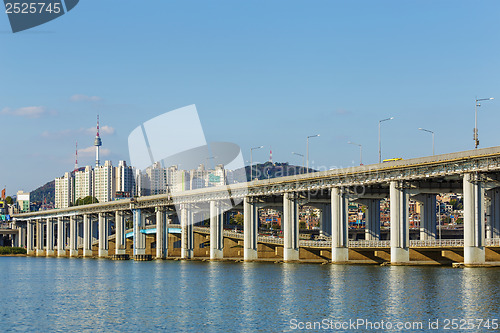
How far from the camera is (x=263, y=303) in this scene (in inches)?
2516

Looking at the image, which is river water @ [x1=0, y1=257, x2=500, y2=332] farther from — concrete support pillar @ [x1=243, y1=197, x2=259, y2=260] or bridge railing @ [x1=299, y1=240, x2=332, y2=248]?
concrete support pillar @ [x1=243, y1=197, x2=259, y2=260]

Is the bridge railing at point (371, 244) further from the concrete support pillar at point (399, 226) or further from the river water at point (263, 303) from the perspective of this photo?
the river water at point (263, 303)

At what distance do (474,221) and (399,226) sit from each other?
51.9 ft

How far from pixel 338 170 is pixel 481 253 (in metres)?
31.9

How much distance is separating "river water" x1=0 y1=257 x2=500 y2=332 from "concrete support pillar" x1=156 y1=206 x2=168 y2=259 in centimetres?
8107

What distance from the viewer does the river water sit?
51.4 metres

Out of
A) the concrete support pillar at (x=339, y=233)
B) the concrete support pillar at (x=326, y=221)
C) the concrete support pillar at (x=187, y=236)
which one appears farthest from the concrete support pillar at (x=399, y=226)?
the concrete support pillar at (x=187, y=236)

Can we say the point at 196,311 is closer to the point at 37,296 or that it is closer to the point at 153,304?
the point at 153,304

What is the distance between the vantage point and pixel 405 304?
59.5m

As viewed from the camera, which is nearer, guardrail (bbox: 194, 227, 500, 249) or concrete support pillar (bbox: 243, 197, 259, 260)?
guardrail (bbox: 194, 227, 500, 249)

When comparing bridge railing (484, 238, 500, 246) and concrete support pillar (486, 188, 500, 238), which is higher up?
concrete support pillar (486, 188, 500, 238)

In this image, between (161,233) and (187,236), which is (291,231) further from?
(161,233)

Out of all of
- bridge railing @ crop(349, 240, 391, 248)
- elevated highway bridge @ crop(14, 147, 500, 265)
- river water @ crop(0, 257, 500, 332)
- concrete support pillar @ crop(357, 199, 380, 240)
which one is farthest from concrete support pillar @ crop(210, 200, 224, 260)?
river water @ crop(0, 257, 500, 332)

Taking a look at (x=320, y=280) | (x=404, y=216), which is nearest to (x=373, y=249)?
(x=404, y=216)
